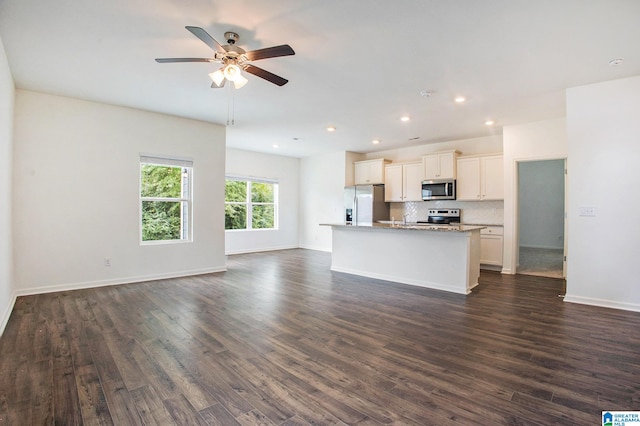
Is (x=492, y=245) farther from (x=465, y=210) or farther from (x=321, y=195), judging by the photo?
(x=321, y=195)

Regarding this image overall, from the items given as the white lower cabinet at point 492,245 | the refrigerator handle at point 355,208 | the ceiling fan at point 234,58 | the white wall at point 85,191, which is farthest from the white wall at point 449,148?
the ceiling fan at point 234,58

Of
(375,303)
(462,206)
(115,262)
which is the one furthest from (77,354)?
(462,206)

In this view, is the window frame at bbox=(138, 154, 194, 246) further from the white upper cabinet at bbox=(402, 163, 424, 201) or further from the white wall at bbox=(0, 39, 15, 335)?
the white upper cabinet at bbox=(402, 163, 424, 201)

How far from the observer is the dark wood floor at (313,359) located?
6.00ft

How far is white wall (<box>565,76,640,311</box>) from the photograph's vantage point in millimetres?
3695

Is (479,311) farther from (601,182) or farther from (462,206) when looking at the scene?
→ (462,206)

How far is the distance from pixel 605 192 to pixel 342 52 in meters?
3.60

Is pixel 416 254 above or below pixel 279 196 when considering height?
below

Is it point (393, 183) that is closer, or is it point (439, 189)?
point (439, 189)

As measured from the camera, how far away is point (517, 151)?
5.65m

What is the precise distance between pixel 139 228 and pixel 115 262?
608 mm

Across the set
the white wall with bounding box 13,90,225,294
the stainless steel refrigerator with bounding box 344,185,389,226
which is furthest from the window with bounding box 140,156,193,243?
the stainless steel refrigerator with bounding box 344,185,389,226

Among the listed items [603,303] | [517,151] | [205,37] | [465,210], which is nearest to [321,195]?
[465,210]

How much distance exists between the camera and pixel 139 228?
505 centimetres
